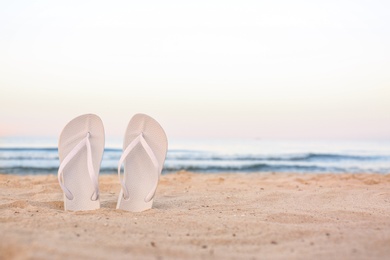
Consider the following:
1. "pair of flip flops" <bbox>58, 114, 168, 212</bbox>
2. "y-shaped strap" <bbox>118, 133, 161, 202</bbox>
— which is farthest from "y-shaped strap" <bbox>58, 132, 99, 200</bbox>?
"y-shaped strap" <bbox>118, 133, 161, 202</bbox>

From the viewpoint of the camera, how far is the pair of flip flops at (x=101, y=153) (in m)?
3.66

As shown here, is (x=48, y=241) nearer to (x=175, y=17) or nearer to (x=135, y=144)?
(x=135, y=144)

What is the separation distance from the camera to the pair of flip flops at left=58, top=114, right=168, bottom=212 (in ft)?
12.0

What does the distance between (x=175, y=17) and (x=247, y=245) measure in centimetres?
670

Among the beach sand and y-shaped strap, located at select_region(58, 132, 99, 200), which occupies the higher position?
y-shaped strap, located at select_region(58, 132, 99, 200)

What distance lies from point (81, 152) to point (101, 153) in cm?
21

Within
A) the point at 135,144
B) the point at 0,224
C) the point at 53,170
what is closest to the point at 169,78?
the point at 53,170

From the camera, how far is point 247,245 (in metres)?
2.19

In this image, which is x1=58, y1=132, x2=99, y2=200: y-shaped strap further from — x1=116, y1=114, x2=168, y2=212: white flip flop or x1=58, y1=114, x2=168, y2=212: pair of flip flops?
x1=116, y1=114, x2=168, y2=212: white flip flop

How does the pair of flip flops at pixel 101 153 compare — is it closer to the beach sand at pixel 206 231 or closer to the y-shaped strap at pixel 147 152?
the y-shaped strap at pixel 147 152

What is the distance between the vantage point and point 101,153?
3727 mm

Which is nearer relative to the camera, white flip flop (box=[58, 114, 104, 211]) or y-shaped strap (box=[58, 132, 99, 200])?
y-shaped strap (box=[58, 132, 99, 200])

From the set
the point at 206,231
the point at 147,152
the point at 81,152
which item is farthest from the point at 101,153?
the point at 206,231

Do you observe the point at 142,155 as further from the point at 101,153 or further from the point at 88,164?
the point at 88,164
